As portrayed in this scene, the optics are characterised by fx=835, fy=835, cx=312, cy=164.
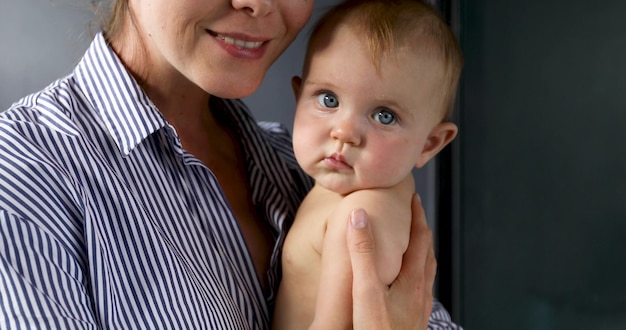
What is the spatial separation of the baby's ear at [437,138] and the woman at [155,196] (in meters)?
0.11

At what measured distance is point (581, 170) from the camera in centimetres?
172

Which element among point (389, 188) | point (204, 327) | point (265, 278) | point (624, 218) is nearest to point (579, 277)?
point (624, 218)

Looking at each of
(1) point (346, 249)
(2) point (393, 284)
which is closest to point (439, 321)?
(2) point (393, 284)

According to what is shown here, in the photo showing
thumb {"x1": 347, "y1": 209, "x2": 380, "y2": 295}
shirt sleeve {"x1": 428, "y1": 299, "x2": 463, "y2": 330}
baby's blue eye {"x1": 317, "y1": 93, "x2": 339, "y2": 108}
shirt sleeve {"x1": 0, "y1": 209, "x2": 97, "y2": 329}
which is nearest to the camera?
shirt sleeve {"x1": 0, "y1": 209, "x2": 97, "y2": 329}

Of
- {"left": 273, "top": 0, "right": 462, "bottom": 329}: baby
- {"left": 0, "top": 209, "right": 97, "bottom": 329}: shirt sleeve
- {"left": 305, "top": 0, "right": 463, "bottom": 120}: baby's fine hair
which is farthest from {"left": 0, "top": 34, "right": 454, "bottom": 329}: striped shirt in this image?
{"left": 305, "top": 0, "right": 463, "bottom": 120}: baby's fine hair

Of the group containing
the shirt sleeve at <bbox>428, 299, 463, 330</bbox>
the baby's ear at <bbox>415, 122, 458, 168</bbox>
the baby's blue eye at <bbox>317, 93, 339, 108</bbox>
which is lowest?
the shirt sleeve at <bbox>428, 299, 463, 330</bbox>

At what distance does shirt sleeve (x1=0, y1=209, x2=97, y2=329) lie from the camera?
109cm

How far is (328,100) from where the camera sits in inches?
54.7

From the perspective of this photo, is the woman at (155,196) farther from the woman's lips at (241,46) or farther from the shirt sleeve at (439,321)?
the shirt sleeve at (439,321)

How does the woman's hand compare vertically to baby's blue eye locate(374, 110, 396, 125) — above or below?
below

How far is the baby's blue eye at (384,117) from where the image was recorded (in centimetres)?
138

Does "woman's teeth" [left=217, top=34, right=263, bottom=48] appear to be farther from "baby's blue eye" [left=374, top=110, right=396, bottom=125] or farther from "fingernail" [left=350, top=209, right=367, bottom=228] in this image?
"fingernail" [left=350, top=209, right=367, bottom=228]

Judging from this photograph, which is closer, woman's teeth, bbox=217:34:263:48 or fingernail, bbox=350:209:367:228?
fingernail, bbox=350:209:367:228

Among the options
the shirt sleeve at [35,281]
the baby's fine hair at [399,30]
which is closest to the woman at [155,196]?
the shirt sleeve at [35,281]
